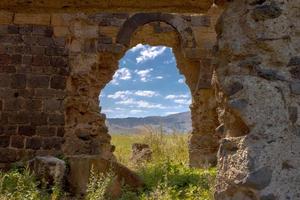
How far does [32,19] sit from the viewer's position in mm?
8805

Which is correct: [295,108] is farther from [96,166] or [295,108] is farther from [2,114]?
[2,114]

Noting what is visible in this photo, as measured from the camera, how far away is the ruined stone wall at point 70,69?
28.1ft

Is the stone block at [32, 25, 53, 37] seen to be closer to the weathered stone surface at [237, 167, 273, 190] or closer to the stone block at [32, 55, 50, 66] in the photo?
the stone block at [32, 55, 50, 66]

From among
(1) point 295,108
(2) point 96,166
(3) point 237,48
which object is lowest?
(2) point 96,166

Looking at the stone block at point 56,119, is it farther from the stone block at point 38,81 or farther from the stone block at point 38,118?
the stone block at point 38,81

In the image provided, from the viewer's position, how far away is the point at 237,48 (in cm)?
316

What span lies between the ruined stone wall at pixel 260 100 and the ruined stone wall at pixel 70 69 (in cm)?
590

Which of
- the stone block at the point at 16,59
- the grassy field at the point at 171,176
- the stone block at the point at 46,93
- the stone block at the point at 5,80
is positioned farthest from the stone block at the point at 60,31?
the grassy field at the point at 171,176

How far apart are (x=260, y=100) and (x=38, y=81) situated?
6.37 m

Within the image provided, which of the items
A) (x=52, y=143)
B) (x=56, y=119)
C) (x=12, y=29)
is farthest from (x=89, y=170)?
(x=12, y=29)

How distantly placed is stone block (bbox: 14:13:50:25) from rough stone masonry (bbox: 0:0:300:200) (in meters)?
0.02

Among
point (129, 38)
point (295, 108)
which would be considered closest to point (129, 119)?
point (129, 38)

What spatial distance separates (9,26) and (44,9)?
16.6ft

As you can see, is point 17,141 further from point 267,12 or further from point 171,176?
point 267,12
